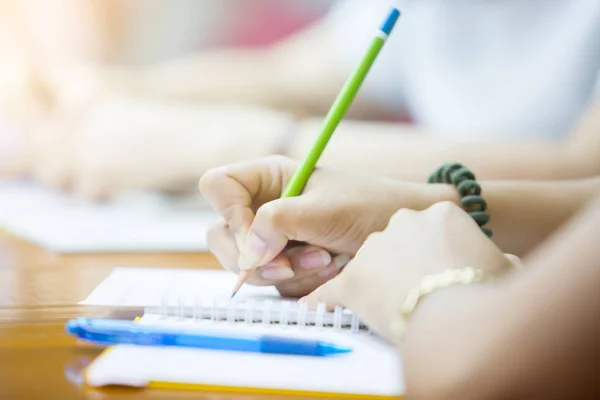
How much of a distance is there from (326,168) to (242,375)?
0.21m

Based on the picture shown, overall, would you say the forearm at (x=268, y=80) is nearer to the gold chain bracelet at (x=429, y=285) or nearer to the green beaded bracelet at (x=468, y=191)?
the green beaded bracelet at (x=468, y=191)

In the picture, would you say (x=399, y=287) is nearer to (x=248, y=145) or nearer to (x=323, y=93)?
(x=248, y=145)

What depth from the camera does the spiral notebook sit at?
0.31 m

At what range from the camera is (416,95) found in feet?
4.07

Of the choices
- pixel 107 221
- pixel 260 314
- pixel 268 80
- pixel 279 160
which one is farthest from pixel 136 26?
pixel 260 314

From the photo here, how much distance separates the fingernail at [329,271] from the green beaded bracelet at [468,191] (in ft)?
0.35

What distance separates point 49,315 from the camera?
43 centimetres

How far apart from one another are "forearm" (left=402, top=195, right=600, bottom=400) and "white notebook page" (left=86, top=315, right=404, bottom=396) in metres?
0.05

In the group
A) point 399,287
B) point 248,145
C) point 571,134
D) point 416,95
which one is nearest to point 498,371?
point 399,287

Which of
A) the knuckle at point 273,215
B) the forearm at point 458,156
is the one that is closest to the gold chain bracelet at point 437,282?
the knuckle at point 273,215

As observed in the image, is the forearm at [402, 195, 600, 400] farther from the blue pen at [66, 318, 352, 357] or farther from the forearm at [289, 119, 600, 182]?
the forearm at [289, 119, 600, 182]

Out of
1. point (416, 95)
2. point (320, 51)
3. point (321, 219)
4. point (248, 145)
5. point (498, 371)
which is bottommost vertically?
point (498, 371)

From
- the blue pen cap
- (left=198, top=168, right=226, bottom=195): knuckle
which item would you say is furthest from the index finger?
the blue pen cap

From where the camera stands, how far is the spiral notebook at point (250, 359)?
0.31m
